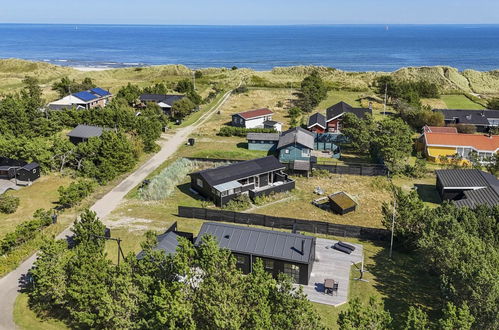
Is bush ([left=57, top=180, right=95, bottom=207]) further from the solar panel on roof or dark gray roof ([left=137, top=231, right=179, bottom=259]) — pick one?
the solar panel on roof

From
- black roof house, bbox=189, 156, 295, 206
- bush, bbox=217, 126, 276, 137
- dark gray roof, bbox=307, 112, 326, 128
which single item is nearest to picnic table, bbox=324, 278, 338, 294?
black roof house, bbox=189, 156, 295, 206

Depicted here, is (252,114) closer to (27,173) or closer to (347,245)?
(27,173)

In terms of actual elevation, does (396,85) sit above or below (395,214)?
above

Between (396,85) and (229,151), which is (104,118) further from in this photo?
(396,85)

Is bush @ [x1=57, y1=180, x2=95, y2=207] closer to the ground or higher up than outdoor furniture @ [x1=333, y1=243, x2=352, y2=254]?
higher up

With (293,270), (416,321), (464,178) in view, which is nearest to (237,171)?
(293,270)

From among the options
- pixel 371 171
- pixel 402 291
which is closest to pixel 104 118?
pixel 371 171
